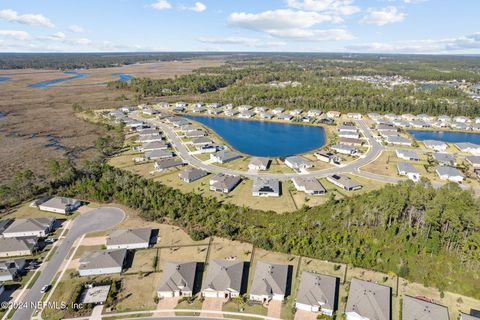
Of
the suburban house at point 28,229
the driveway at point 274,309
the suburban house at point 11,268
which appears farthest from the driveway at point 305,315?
the suburban house at point 28,229

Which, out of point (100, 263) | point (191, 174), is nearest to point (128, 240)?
point (100, 263)

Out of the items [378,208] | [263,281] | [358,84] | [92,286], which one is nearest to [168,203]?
[92,286]

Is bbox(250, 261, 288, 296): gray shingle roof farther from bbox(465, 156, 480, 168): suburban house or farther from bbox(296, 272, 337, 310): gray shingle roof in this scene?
bbox(465, 156, 480, 168): suburban house

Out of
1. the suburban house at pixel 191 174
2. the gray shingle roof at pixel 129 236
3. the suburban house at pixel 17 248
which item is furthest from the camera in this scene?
the suburban house at pixel 191 174

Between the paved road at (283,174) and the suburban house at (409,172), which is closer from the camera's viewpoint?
the suburban house at (409,172)

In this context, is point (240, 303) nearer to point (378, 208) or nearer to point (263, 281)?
point (263, 281)

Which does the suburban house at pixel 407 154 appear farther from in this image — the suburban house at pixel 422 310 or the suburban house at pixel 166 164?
the suburban house at pixel 166 164
